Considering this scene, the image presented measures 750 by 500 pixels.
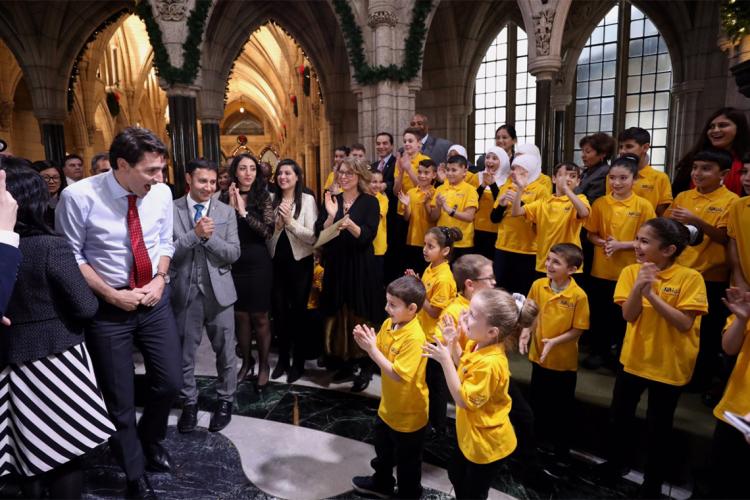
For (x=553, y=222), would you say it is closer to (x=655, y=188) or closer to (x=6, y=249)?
(x=655, y=188)

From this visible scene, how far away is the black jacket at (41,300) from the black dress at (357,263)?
203 centimetres

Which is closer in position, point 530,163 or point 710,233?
point 710,233

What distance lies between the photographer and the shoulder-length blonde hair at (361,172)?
3.68 m

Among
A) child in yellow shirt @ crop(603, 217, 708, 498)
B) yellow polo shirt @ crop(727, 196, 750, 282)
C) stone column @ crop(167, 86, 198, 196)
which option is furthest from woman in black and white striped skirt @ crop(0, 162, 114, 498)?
stone column @ crop(167, 86, 198, 196)

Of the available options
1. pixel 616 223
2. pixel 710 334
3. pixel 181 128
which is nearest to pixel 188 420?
pixel 616 223

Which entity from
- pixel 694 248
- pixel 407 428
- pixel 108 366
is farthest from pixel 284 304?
pixel 694 248

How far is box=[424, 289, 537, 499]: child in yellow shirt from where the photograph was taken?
195 centimetres

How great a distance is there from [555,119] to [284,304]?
9680mm

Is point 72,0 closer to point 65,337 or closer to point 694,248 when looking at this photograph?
point 65,337

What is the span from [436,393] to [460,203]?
168 cm

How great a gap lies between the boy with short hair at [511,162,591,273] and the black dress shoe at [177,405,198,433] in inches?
111

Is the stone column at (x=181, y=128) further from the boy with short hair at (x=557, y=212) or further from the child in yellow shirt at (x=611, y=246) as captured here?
the child in yellow shirt at (x=611, y=246)

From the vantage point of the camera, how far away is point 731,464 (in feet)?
7.32

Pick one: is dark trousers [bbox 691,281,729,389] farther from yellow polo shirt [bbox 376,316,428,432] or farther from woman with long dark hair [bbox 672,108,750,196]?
yellow polo shirt [bbox 376,316,428,432]
